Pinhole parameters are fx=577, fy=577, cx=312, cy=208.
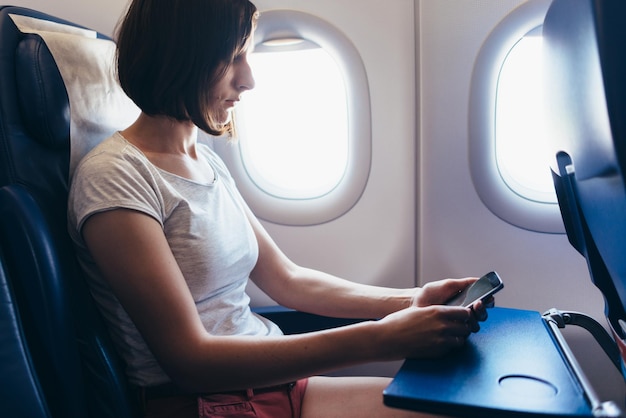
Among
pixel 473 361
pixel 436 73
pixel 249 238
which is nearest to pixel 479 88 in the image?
pixel 436 73

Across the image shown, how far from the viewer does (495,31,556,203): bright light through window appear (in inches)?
73.1

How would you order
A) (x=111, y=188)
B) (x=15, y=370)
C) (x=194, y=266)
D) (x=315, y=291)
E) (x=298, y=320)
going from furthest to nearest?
(x=298, y=320)
(x=315, y=291)
(x=194, y=266)
(x=111, y=188)
(x=15, y=370)

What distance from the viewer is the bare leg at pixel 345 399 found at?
1.36 metres

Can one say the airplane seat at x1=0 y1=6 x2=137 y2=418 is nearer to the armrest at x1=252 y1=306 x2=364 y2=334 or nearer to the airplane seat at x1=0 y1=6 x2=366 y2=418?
the airplane seat at x1=0 y1=6 x2=366 y2=418

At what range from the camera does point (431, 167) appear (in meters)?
1.94

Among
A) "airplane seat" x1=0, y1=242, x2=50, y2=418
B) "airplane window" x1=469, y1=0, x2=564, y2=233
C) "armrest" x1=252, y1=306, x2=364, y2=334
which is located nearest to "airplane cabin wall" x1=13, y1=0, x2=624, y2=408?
"airplane window" x1=469, y1=0, x2=564, y2=233

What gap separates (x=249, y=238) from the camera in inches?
58.2

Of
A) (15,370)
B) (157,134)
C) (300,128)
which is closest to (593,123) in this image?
(157,134)

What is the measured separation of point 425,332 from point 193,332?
45 cm

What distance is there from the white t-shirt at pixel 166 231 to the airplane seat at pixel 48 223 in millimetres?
39

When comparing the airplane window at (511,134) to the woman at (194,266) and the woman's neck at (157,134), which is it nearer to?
the woman at (194,266)

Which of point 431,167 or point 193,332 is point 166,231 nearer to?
point 193,332

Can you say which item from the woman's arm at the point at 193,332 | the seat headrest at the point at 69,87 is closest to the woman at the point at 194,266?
the woman's arm at the point at 193,332

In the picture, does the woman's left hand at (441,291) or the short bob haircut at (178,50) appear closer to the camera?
the short bob haircut at (178,50)
